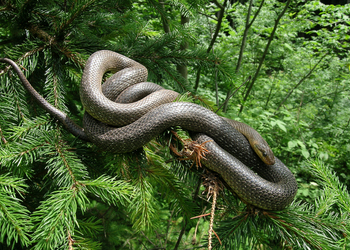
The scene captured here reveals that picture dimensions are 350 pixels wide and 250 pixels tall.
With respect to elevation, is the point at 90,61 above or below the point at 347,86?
above

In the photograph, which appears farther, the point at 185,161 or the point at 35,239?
the point at 185,161

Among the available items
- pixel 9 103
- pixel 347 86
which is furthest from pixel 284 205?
pixel 347 86

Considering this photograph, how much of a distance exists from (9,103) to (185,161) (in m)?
1.21

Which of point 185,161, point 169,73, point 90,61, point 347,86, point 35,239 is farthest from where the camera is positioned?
point 347,86

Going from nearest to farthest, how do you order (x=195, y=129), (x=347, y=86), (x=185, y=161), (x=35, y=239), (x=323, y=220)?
(x=35, y=239)
(x=323, y=220)
(x=185, y=161)
(x=195, y=129)
(x=347, y=86)

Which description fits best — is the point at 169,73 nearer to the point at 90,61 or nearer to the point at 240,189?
the point at 90,61

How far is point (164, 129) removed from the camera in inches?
53.0

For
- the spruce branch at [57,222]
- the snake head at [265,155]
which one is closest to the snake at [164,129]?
the snake head at [265,155]

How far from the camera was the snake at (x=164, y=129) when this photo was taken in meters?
1.26

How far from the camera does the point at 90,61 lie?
62.5 inches

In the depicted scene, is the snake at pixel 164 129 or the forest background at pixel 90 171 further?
the snake at pixel 164 129

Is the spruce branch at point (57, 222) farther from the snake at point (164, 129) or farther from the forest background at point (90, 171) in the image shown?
the snake at point (164, 129)

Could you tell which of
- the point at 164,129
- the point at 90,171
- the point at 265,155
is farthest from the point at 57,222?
the point at 265,155

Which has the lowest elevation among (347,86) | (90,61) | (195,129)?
(347,86)
